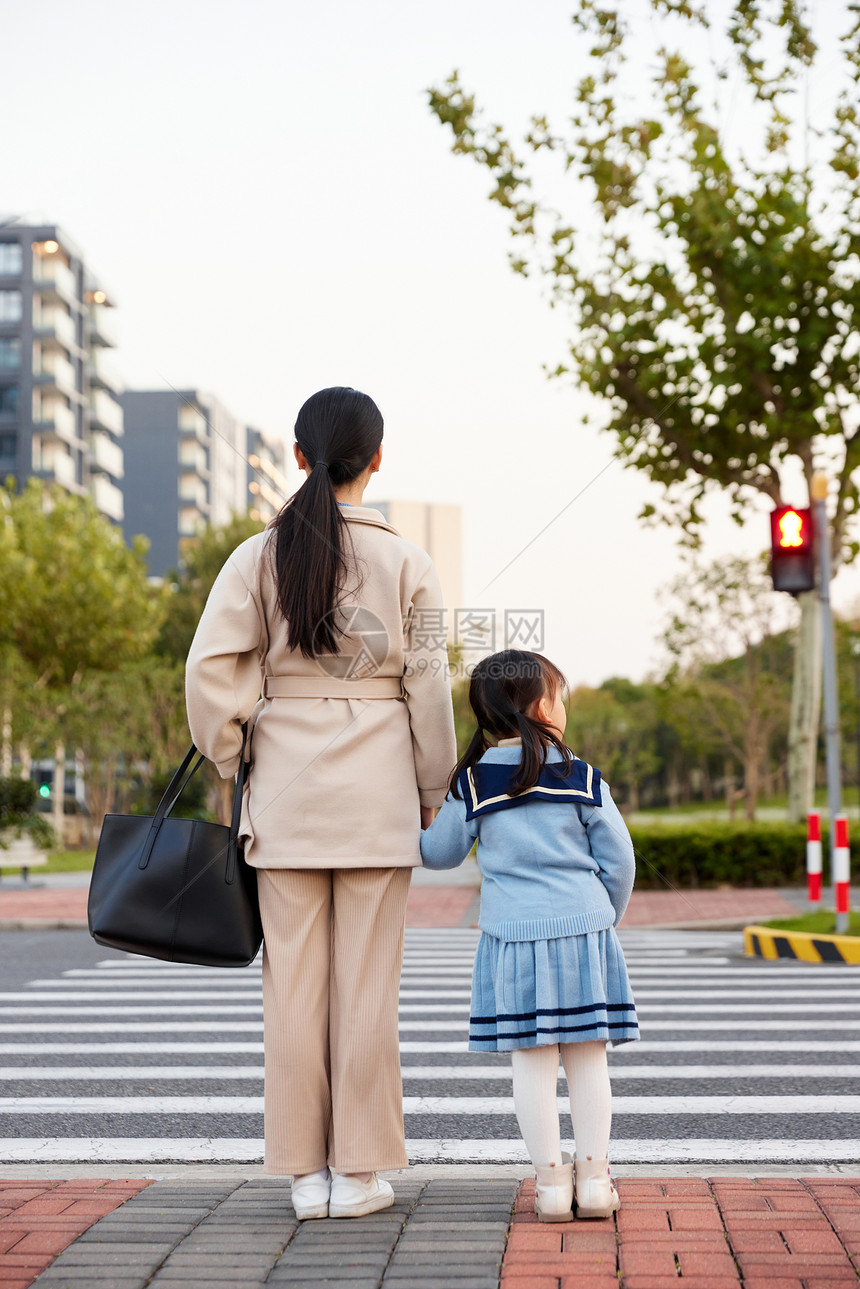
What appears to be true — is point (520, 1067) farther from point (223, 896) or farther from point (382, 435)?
point (382, 435)

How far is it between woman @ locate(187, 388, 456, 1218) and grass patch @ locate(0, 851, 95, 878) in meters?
17.9

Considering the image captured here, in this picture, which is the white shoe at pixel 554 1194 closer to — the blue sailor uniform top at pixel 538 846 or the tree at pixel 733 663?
the blue sailor uniform top at pixel 538 846

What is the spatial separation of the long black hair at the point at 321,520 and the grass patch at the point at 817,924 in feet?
25.5

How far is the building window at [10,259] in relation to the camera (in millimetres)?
52469

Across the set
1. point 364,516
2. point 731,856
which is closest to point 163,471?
point 731,856

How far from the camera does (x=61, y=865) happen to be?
22641 mm

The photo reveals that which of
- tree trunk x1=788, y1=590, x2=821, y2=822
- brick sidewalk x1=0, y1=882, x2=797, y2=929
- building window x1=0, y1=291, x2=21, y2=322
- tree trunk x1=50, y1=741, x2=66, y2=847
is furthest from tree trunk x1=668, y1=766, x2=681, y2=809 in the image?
brick sidewalk x1=0, y1=882, x2=797, y2=929

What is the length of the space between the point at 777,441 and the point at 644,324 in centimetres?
210

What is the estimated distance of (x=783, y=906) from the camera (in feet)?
43.9

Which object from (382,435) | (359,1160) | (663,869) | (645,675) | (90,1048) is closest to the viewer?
(359,1160)

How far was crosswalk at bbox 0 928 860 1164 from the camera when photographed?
13.5ft

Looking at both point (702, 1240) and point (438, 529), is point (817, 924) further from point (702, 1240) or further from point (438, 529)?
point (702, 1240)

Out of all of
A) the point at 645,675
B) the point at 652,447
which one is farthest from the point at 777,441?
the point at 645,675

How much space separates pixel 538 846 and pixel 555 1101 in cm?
60
